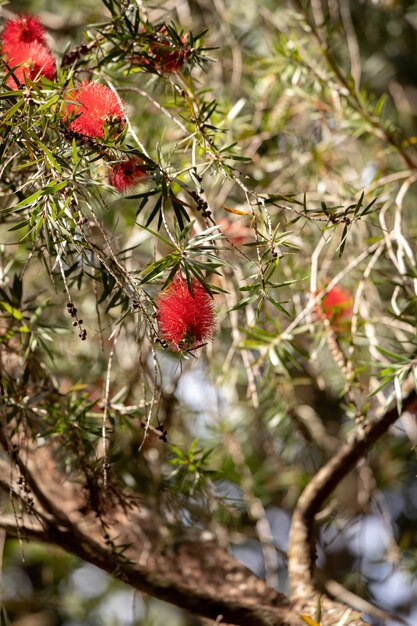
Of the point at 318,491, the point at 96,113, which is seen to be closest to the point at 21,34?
the point at 96,113

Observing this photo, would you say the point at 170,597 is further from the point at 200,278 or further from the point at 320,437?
the point at 320,437

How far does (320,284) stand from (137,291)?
78 cm

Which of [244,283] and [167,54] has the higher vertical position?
[167,54]

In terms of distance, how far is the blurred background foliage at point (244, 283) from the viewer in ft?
3.71

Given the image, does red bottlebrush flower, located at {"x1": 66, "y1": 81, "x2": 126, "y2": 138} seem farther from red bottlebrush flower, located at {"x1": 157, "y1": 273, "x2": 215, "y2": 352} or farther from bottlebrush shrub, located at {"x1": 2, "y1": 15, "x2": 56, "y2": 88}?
red bottlebrush flower, located at {"x1": 157, "y1": 273, "x2": 215, "y2": 352}

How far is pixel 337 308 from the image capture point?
1.43m

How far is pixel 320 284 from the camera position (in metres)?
1.65

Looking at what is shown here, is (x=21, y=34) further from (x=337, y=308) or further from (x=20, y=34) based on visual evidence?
(x=337, y=308)

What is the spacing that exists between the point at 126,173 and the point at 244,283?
2.08ft

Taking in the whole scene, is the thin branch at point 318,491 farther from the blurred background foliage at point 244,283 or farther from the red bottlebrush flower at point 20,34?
the red bottlebrush flower at point 20,34

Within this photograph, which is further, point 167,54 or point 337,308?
point 337,308

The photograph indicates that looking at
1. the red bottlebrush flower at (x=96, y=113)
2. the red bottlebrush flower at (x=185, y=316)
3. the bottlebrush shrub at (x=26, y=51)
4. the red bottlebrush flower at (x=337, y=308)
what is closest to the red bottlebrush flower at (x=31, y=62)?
the bottlebrush shrub at (x=26, y=51)

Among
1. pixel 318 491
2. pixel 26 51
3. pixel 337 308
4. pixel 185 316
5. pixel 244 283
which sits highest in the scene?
pixel 26 51

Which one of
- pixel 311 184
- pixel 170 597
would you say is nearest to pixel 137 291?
pixel 170 597
